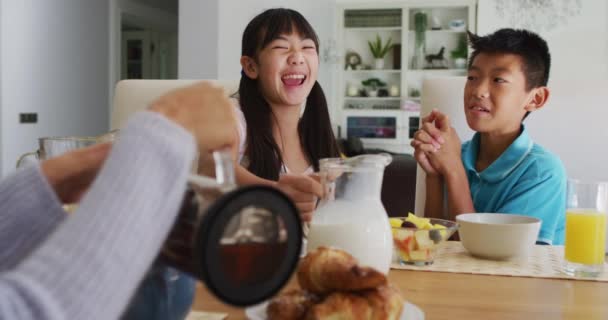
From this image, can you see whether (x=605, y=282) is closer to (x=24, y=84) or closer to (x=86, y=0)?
(x=24, y=84)

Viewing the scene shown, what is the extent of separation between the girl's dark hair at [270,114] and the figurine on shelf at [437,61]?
20.3 ft

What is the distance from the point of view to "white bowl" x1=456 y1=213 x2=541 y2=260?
1062 millimetres

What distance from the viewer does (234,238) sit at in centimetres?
41

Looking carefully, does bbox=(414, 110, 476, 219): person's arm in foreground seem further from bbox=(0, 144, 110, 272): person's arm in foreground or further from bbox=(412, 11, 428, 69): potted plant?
bbox=(412, 11, 428, 69): potted plant

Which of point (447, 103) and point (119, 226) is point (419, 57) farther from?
point (119, 226)

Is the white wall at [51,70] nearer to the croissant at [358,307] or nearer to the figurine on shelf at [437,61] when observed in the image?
the figurine on shelf at [437,61]

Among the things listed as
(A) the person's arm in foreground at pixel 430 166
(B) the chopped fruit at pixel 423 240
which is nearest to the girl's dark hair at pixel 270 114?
(A) the person's arm in foreground at pixel 430 166

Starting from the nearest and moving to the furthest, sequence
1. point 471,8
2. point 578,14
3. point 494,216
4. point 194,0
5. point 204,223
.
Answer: point 204,223 < point 494,216 < point 194,0 < point 578,14 < point 471,8

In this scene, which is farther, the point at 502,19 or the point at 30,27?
the point at 502,19

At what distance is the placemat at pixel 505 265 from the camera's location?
0.98 metres

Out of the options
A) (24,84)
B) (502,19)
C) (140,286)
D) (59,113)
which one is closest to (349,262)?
(140,286)

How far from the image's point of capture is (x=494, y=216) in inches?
46.6

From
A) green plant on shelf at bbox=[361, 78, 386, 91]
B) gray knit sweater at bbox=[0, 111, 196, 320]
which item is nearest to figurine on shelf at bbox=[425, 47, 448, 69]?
green plant on shelf at bbox=[361, 78, 386, 91]

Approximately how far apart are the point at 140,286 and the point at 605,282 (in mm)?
783
